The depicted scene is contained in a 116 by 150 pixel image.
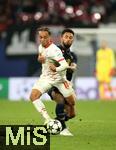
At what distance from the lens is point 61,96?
39.6 ft

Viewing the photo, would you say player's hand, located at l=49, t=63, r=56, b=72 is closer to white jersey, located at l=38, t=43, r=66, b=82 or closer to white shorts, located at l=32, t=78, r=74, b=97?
white jersey, located at l=38, t=43, r=66, b=82

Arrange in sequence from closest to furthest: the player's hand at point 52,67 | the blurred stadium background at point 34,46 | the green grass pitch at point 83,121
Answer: the green grass pitch at point 83,121 < the player's hand at point 52,67 < the blurred stadium background at point 34,46

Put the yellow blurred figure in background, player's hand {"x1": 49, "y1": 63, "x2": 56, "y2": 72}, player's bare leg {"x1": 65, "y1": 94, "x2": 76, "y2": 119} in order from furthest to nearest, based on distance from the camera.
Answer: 1. the yellow blurred figure in background
2. player's bare leg {"x1": 65, "y1": 94, "x2": 76, "y2": 119}
3. player's hand {"x1": 49, "y1": 63, "x2": 56, "y2": 72}

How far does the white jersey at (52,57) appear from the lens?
11617 mm

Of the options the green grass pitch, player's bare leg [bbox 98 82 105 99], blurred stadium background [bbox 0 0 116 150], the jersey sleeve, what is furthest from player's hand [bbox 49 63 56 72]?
player's bare leg [bbox 98 82 105 99]

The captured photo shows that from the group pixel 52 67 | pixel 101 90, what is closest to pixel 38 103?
pixel 52 67

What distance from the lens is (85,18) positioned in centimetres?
2575

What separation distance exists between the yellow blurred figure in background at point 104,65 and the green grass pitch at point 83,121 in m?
1.80

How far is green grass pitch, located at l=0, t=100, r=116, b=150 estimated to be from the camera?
34.2ft

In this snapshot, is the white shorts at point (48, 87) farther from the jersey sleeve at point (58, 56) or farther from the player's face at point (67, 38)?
the player's face at point (67, 38)

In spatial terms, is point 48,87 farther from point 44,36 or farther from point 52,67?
point 44,36

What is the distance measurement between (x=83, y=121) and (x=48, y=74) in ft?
10.0

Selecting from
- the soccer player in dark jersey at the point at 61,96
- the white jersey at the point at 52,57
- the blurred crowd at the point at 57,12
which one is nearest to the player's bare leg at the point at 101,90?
the blurred crowd at the point at 57,12

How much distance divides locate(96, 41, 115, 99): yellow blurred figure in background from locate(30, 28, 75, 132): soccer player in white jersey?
1155 centimetres
